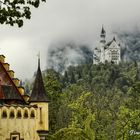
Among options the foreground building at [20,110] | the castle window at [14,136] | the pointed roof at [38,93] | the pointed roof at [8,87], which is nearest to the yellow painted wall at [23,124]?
the foreground building at [20,110]

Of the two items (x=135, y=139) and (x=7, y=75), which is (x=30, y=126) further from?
(x=135, y=139)

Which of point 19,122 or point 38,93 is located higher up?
point 38,93

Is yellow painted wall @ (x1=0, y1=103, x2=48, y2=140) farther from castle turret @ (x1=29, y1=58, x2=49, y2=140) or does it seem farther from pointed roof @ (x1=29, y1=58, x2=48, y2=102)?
pointed roof @ (x1=29, y1=58, x2=48, y2=102)

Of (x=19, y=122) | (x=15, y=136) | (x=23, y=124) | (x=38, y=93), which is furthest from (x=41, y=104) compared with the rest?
(x=15, y=136)

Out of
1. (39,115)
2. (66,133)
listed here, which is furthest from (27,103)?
(66,133)

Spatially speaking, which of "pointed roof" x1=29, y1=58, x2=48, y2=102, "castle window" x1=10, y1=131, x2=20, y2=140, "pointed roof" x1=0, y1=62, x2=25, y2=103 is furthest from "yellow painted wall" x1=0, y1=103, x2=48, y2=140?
"pointed roof" x1=0, y1=62, x2=25, y2=103

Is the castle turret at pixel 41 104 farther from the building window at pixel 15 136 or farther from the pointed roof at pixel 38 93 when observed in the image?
the building window at pixel 15 136

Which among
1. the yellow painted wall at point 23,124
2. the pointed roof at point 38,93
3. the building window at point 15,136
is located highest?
the pointed roof at point 38,93

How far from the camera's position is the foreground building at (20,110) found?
40.4 m

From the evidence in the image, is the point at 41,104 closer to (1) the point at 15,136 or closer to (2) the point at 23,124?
(2) the point at 23,124

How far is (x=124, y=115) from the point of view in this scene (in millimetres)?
51750

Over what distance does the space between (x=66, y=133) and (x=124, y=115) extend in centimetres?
814

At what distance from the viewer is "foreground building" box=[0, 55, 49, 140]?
4044 centimetres

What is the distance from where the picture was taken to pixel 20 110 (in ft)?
133
